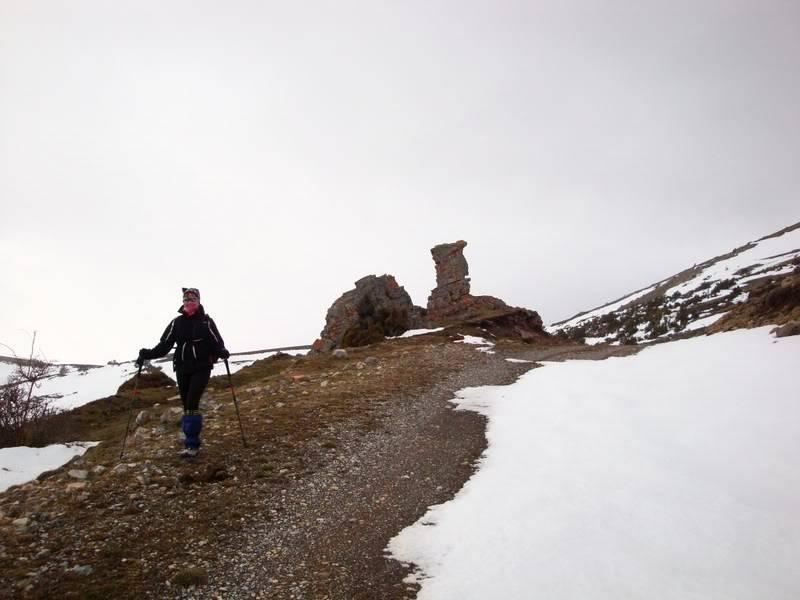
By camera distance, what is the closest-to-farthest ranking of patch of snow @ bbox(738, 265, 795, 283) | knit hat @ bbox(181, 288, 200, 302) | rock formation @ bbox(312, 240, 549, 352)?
knit hat @ bbox(181, 288, 200, 302)
rock formation @ bbox(312, 240, 549, 352)
patch of snow @ bbox(738, 265, 795, 283)

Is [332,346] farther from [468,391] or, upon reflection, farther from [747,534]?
[747,534]

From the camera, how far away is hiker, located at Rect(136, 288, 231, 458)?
930cm

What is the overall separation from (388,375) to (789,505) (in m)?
14.7

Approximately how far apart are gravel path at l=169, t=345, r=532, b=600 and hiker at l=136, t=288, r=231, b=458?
2596 millimetres

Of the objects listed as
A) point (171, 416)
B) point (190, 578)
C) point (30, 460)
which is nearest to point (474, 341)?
point (171, 416)

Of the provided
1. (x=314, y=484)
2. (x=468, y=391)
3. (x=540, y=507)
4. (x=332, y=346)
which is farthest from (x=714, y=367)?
(x=332, y=346)

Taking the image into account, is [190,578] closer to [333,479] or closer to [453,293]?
[333,479]

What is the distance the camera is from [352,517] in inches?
290

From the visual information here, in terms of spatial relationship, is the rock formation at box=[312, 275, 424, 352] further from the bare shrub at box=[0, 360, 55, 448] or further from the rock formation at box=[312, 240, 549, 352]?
the bare shrub at box=[0, 360, 55, 448]

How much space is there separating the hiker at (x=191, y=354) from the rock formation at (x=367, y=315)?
29.9 m

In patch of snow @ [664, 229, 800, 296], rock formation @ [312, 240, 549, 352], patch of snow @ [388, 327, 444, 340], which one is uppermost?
patch of snow @ [664, 229, 800, 296]

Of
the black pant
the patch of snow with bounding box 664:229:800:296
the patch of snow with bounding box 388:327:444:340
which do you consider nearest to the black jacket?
the black pant

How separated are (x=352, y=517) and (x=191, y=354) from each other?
4960 millimetres

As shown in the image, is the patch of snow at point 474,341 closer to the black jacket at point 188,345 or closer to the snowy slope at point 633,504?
the snowy slope at point 633,504
